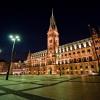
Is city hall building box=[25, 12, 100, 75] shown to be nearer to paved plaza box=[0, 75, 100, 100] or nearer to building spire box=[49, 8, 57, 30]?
building spire box=[49, 8, 57, 30]

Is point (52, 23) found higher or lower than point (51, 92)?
higher

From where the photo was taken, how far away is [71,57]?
87.8 meters

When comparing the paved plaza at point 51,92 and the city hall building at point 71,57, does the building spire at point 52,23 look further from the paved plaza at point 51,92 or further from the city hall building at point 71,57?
the paved plaza at point 51,92

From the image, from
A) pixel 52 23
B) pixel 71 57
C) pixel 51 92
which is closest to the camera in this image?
pixel 51 92

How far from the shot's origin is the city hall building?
242 feet

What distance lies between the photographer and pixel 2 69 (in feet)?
505

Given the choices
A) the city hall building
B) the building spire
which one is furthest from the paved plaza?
the building spire

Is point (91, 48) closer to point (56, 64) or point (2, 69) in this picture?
point (56, 64)

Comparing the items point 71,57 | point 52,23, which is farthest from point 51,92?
point 52,23

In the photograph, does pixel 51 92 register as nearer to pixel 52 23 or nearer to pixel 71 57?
pixel 71 57

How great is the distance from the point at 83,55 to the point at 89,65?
9993mm

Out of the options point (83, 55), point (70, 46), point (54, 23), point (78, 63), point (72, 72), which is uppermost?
point (54, 23)

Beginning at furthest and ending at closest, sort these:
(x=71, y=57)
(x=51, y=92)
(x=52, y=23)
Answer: (x=52, y=23) → (x=71, y=57) → (x=51, y=92)

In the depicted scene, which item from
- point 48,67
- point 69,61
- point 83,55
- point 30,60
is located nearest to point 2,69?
point 30,60
